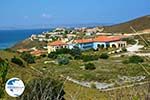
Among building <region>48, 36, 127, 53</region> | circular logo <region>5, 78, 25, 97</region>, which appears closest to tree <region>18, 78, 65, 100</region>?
circular logo <region>5, 78, 25, 97</region>

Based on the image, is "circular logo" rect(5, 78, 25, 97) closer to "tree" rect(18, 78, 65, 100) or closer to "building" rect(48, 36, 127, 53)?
"tree" rect(18, 78, 65, 100)

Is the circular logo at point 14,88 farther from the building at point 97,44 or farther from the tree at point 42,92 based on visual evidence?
the building at point 97,44

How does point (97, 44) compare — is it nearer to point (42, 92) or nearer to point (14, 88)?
point (14, 88)

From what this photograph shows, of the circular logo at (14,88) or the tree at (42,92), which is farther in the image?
the circular logo at (14,88)

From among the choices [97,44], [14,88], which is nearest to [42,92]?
[14,88]

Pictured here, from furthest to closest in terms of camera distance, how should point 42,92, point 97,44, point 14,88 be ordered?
point 97,44 → point 14,88 → point 42,92

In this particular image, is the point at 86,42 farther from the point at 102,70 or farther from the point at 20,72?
the point at 20,72

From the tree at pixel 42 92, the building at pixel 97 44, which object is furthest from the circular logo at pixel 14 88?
the building at pixel 97 44

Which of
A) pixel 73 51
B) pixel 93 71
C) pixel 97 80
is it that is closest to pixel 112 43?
pixel 73 51
